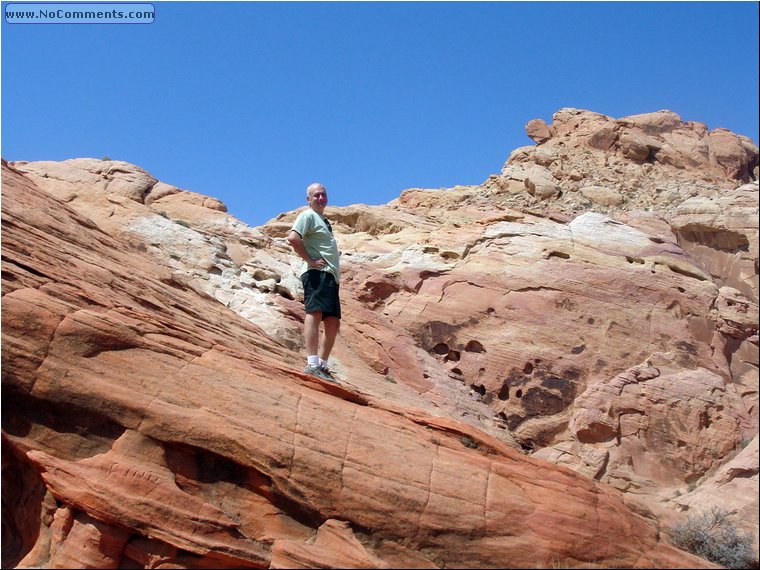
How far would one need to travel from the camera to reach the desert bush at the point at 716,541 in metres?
7.71

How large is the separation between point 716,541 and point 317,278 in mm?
5390

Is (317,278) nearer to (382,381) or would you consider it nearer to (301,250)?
(301,250)

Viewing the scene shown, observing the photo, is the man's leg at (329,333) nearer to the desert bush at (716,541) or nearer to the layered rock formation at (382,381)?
the layered rock formation at (382,381)

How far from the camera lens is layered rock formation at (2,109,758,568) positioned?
6.79m

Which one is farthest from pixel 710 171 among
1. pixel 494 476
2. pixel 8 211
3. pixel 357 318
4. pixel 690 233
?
pixel 8 211

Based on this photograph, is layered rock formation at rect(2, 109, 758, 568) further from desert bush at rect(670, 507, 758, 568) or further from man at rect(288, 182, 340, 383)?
man at rect(288, 182, 340, 383)

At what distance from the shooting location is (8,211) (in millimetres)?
8859

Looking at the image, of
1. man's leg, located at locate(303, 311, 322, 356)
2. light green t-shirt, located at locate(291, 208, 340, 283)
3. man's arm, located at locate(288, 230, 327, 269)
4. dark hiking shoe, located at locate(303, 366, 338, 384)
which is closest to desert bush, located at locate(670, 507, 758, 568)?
dark hiking shoe, located at locate(303, 366, 338, 384)

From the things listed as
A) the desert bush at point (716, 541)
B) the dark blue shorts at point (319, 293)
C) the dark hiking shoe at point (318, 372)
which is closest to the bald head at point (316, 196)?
the dark blue shorts at point (319, 293)

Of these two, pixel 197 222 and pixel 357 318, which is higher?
pixel 197 222

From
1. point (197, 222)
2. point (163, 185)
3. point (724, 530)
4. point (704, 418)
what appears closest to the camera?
point (724, 530)

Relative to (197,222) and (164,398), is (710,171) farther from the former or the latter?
A: (164,398)

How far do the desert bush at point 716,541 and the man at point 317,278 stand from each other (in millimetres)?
4390

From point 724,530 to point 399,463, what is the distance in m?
4.00
